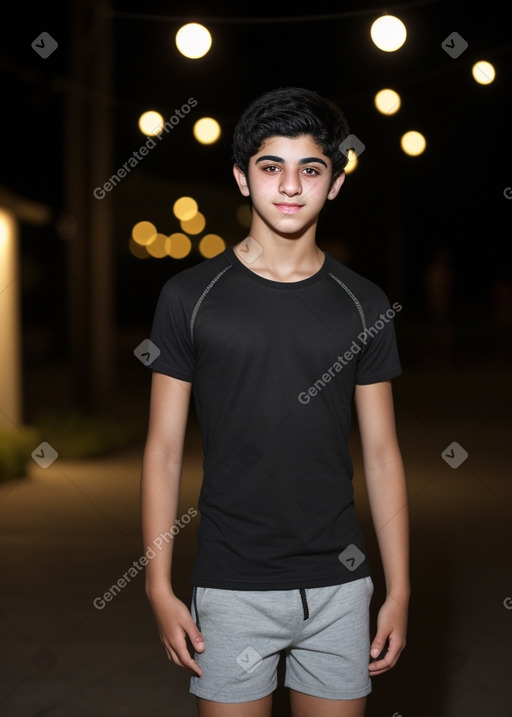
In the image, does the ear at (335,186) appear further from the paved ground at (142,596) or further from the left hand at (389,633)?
the paved ground at (142,596)

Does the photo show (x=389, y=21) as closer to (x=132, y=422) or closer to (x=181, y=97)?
(x=132, y=422)

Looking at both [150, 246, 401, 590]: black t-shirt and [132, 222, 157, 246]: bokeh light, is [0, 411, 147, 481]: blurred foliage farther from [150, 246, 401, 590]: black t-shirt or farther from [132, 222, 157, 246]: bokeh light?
[132, 222, 157, 246]: bokeh light

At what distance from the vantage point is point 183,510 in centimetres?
838

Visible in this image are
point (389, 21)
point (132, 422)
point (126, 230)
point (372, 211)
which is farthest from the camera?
point (126, 230)

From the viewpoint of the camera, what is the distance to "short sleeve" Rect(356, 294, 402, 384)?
272 cm

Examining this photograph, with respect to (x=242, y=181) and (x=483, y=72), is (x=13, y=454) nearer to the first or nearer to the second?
(x=483, y=72)

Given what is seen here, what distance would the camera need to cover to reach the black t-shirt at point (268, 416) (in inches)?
101

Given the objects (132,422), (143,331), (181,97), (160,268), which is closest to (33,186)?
(181,97)

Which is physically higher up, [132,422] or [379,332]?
[379,332]

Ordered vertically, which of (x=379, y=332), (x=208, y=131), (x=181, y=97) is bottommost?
(x=379, y=332)

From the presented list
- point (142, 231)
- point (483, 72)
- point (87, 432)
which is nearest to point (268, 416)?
point (483, 72)

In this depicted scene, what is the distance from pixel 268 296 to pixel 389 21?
5328 millimetres

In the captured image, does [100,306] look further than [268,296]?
Yes

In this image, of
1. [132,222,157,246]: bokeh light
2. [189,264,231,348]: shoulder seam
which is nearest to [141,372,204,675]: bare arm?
[189,264,231,348]: shoulder seam
